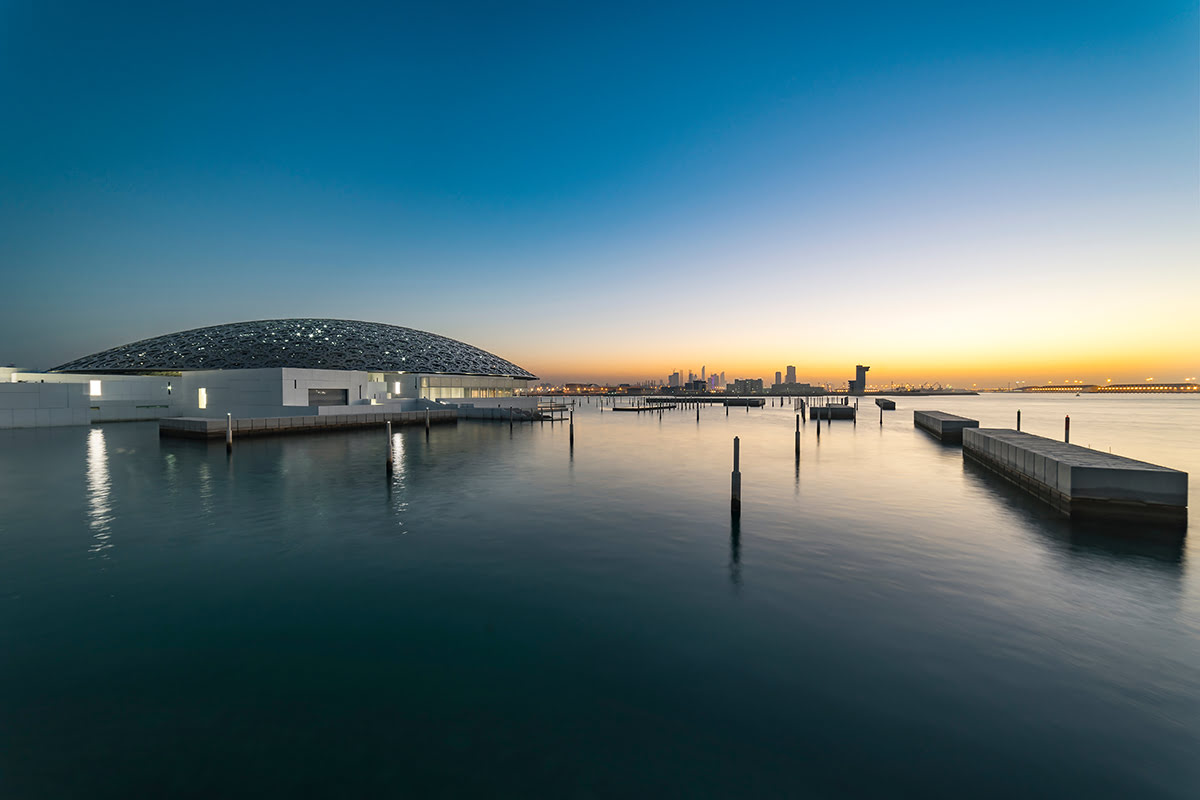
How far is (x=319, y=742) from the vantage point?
19.5 ft

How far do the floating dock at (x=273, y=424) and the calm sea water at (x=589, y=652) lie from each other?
72.6 feet

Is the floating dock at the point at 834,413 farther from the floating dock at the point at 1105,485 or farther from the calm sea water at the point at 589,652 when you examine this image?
the calm sea water at the point at 589,652

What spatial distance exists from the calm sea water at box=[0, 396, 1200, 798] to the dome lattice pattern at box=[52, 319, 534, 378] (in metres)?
72.4

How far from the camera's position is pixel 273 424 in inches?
1722

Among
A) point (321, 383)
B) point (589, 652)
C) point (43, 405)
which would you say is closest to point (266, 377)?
point (321, 383)

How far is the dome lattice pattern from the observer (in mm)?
82188

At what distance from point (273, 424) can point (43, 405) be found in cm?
2189

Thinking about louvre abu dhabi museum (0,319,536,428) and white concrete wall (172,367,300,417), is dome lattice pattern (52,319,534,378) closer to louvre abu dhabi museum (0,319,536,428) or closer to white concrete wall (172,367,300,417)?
louvre abu dhabi museum (0,319,536,428)

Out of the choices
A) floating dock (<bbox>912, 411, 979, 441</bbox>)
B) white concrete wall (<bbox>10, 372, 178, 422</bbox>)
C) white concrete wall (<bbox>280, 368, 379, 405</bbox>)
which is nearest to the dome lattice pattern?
white concrete wall (<bbox>10, 372, 178, 422</bbox>)

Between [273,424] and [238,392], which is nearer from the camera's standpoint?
[273,424]

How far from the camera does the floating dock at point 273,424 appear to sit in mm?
39844

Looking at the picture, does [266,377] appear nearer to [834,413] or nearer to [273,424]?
[273,424]

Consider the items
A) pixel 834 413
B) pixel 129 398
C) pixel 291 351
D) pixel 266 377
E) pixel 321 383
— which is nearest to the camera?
pixel 266 377

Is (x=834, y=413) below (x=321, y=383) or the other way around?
below
